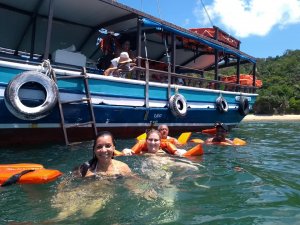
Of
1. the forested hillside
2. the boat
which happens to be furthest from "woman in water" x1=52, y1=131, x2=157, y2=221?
the forested hillside

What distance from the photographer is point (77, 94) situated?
8.23 metres

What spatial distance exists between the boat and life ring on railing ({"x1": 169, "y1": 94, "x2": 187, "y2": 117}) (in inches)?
1.1

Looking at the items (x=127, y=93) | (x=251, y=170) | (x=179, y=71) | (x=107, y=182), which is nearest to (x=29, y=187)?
(x=107, y=182)

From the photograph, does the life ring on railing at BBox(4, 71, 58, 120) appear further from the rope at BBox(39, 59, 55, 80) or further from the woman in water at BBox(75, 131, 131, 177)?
the woman in water at BBox(75, 131, 131, 177)

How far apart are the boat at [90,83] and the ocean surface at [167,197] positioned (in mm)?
1618

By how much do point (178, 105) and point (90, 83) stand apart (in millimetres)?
3214

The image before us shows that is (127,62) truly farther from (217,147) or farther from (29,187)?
(29,187)

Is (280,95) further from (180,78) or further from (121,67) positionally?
(121,67)

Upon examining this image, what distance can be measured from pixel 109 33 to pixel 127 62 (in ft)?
8.62

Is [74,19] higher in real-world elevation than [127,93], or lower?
higher

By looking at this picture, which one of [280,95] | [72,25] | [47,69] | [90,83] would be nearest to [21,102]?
[47,69]

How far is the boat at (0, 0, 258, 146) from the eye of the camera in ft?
24.2

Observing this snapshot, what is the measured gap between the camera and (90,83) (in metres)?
8.48

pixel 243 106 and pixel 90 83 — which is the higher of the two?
pixel 90 83
